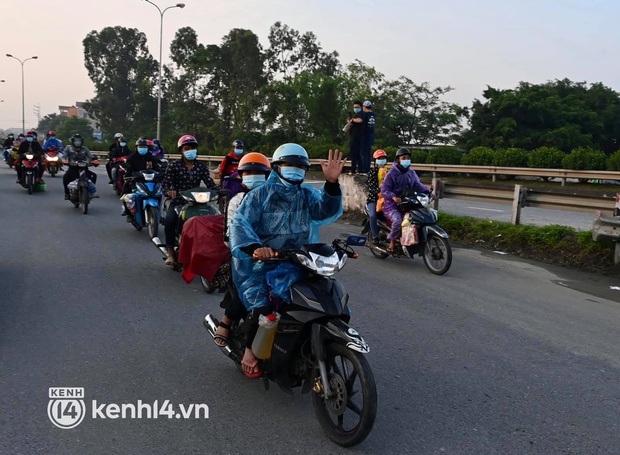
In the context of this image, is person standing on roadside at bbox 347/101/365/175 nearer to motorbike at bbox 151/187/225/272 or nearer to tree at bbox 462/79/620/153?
motorbike at bbox 151/187/225/272

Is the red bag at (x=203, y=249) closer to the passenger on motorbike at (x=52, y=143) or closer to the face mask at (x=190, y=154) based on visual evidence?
the face mask at (x=190, y=154)

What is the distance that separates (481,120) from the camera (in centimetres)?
4088

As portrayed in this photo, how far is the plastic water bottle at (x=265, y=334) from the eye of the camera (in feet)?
13.3

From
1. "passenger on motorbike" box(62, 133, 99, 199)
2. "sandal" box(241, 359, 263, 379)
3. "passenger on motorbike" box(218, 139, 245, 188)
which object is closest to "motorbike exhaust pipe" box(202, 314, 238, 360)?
"sandal" box(241, 359, 263, 379)

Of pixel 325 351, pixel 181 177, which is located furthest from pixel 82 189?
pixel 325 351

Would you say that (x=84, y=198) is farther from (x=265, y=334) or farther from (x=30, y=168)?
(x=265, y=334)

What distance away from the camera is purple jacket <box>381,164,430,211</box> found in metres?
9.83

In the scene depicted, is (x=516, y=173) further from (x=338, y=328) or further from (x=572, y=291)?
(x=338, y=328)

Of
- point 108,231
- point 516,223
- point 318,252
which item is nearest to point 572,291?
point 516,223

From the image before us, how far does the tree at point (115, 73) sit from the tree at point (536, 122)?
5608 centimetres

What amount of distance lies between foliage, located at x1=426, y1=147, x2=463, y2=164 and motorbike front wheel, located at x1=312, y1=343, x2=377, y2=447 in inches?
1100

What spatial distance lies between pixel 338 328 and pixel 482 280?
5.45m

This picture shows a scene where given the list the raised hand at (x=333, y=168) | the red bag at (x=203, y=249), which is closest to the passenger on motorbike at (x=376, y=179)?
the red bag at (x=203, y=249)

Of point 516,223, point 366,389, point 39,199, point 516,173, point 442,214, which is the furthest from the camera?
point 516,173
